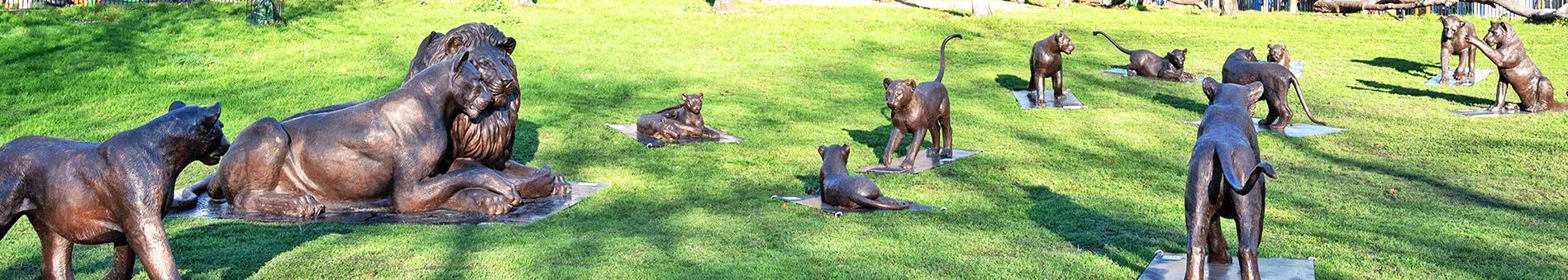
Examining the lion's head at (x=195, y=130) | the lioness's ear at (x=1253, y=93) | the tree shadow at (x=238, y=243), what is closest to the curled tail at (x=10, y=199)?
the lion's head at (x=195, y=130)

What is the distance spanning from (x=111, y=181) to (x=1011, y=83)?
592 inches

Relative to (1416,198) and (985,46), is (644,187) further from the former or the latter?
(985,46)

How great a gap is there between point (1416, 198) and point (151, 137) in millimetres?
9371

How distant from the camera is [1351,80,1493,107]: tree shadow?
18172mm

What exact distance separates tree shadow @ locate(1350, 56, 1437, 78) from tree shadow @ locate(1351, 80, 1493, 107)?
1470 millimetres

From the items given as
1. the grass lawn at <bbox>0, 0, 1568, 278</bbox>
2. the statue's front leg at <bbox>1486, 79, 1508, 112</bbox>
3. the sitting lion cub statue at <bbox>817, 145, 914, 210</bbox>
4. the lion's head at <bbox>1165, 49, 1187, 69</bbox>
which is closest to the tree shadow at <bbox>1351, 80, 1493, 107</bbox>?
the grass lawn at <bbox>0, 0, 1568, 278</bbox>

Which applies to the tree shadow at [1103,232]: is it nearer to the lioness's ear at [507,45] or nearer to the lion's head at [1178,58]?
the lioness's ear at [507,45]

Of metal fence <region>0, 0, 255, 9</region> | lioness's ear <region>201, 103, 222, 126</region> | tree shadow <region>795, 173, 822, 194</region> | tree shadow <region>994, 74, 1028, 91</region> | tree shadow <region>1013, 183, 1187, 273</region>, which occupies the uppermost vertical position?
metal fence <region>0, 0, 255, 9</region>

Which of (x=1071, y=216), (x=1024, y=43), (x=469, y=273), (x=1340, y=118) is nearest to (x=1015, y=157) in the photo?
(x=1071, y=216)

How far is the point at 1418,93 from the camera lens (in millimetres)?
19297

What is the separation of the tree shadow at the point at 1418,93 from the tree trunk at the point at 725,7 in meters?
11.5

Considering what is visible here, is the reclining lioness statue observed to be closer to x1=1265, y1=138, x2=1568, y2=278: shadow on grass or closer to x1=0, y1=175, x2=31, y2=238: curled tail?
x1=0, y1=175, x2=31, y2=238: curled tail

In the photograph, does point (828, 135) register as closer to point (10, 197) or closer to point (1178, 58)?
point (1178, 58)

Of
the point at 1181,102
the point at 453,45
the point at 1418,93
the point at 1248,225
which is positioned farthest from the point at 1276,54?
the point at 1248,225
